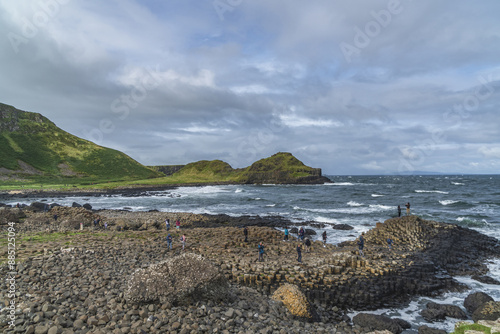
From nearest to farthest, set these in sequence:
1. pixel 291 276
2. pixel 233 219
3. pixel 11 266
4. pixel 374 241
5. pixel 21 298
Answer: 1. pixel 21 298
2. pixel 11 266
3. pixel 291 276
4. pixel 374 241
5. pixel 233 219

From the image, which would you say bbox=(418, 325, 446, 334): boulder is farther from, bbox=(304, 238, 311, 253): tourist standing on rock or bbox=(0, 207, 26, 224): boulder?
bbox=(0, 207, 26, 224): boulder

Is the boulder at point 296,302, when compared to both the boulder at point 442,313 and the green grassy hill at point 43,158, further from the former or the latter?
the green grassy hill at point 43,158

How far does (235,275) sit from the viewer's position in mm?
18062

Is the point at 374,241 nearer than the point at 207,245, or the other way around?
the point at 207,245

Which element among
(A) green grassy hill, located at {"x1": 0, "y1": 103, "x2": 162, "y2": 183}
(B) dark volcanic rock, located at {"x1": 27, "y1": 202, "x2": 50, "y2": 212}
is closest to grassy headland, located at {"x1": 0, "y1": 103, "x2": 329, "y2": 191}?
(A) green grassy hill, located at {"x1": 0, "y1": 103, "x2": 162, "y2": 183}

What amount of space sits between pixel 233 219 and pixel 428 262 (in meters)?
29.3

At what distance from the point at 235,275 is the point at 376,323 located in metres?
8.71

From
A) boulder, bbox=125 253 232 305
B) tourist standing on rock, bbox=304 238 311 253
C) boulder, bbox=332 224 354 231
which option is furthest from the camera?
boulder, bbox=332 224 354 231

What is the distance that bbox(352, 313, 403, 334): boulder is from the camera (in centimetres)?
1375

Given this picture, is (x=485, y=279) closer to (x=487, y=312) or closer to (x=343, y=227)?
(x=487, y=312)

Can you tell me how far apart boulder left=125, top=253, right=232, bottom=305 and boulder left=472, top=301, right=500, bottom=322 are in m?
13.7

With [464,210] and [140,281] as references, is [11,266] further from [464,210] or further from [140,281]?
[464,210]

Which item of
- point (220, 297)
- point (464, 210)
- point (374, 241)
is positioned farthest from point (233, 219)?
point (464, 210)

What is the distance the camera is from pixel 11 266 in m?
14.5
